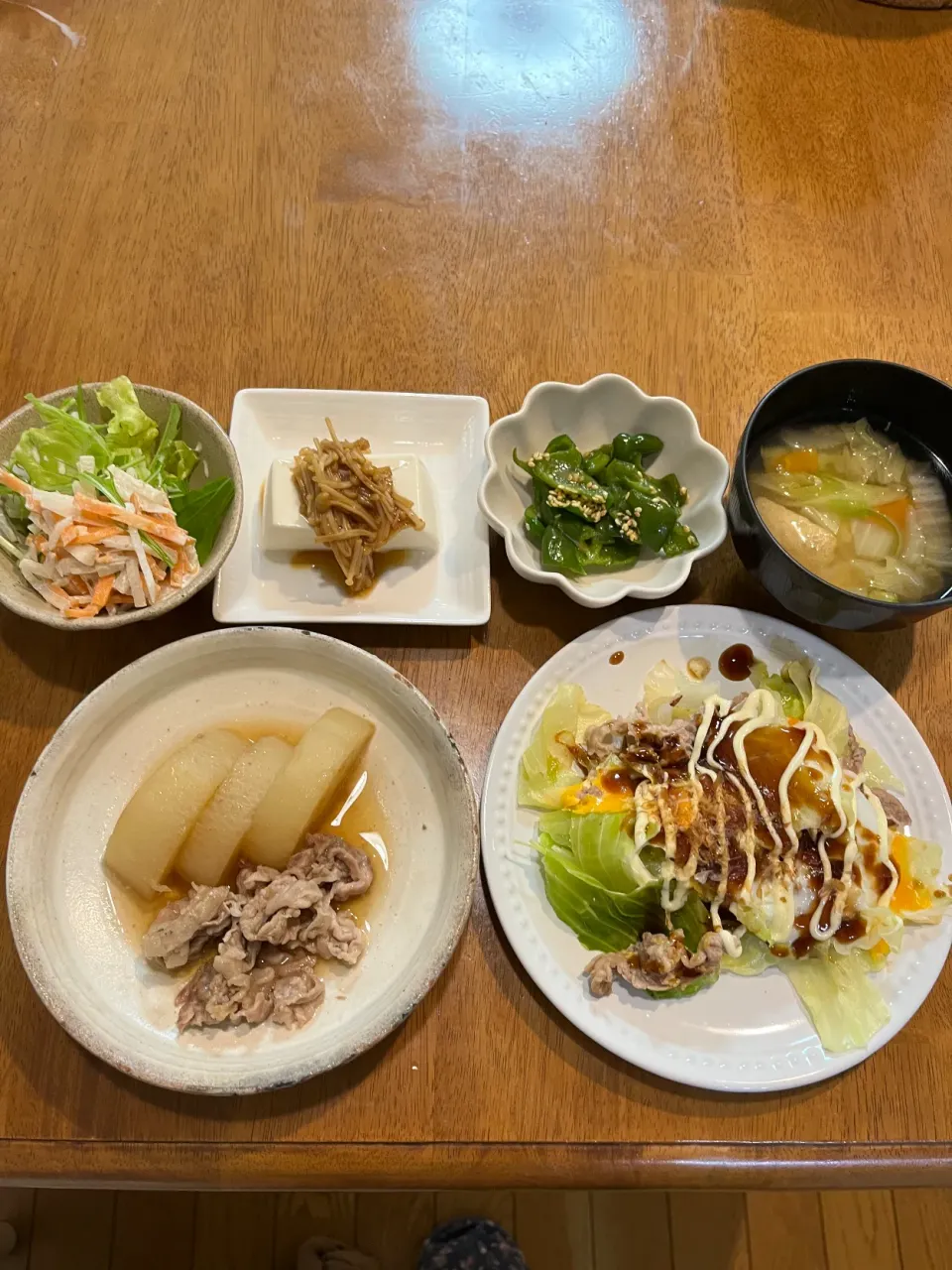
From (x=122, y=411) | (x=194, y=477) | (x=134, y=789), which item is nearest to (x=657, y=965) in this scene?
(x=134, y=789)

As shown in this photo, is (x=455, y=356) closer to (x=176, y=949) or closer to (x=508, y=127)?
(x=508, y=127)

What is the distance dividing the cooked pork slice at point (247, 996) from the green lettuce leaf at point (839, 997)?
2.57ft

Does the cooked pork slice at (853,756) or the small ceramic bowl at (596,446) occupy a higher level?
the small ceramic bowl at (596,446)

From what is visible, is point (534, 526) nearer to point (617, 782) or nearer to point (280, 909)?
point (617, 782)

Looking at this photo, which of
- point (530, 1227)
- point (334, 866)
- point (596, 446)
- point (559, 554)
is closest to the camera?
point (334, 866)

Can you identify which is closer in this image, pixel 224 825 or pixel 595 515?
pixel 224 825

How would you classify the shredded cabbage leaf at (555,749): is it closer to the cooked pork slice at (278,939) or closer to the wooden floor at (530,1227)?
the cooked pork slice at (278,939)

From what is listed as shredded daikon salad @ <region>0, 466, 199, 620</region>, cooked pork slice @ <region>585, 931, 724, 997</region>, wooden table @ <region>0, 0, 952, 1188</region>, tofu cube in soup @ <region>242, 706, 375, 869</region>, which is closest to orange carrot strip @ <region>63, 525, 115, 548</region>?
shredded daikon salad @ <region>0, 466, 199, 620</region>

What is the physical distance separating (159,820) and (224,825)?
0.33ft

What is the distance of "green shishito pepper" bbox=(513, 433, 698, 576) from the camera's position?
1.55 meters

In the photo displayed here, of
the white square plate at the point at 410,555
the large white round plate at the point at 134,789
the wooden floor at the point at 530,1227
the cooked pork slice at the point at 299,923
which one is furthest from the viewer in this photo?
the wooden floor at the point at 530,1227

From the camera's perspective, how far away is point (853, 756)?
1.47 m

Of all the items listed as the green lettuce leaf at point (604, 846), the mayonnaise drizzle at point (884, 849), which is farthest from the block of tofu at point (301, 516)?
the mayonnaise drizzle at point (884, 849)

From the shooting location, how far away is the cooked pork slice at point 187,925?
1.24 meters
